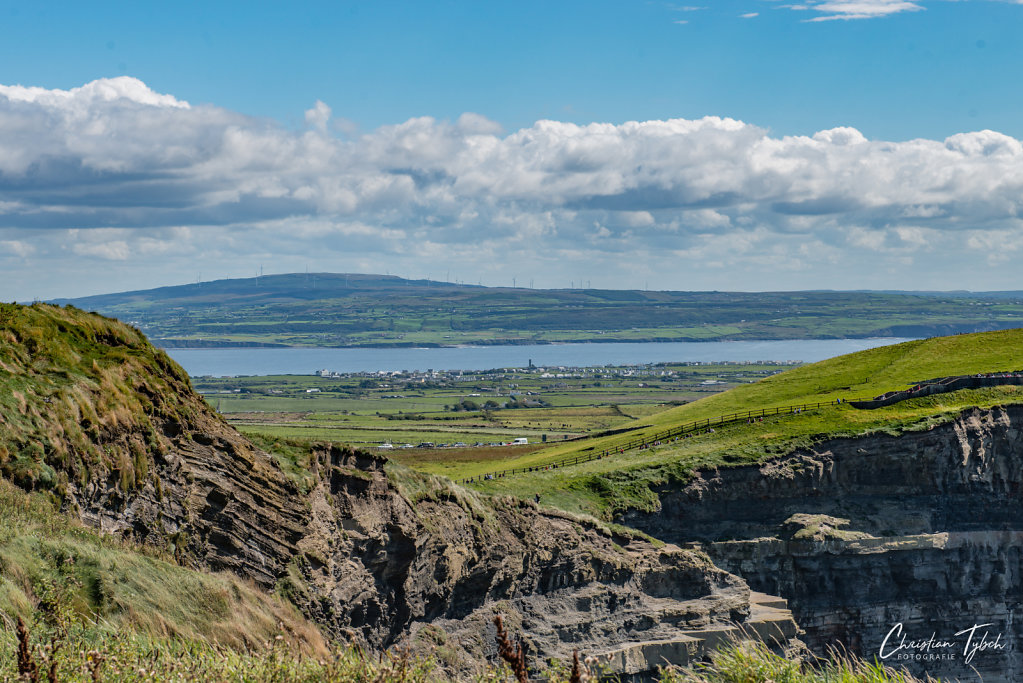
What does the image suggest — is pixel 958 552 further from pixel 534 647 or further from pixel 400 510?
pixel 400 510

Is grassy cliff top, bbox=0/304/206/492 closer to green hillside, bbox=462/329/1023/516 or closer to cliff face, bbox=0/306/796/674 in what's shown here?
cliff face, bbox=0/306/796/674

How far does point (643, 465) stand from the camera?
76312mm

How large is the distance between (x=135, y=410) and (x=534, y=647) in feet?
79.9

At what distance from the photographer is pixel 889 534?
70938 millimetres

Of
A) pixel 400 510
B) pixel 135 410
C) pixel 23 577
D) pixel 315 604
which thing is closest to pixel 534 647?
pixel 400 510

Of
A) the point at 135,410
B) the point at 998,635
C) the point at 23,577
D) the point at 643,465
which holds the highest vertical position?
the point at 135,410

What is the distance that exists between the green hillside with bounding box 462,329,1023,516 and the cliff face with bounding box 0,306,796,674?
13446mm

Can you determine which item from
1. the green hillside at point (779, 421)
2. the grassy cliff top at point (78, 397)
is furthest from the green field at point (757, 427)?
the grassy cliff top at point (78, 397)

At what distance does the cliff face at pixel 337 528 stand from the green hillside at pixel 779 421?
44.1ft

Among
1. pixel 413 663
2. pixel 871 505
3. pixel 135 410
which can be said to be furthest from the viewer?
pixel 871 505

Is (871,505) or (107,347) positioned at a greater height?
(107,347)

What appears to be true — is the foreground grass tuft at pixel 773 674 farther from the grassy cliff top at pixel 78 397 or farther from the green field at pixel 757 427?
the green field at pixel 757 427

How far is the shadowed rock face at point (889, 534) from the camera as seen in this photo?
68750 millimetres

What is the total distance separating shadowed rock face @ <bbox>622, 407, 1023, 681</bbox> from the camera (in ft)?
226
